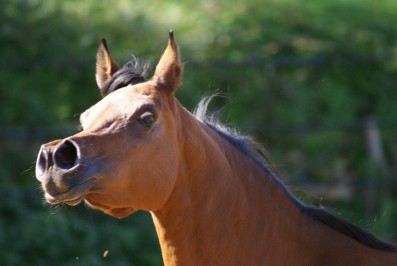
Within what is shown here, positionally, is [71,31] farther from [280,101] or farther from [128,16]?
[280,101]

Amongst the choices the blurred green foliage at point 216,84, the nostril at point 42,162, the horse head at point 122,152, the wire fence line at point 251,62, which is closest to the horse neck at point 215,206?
the horse head at point 122,152

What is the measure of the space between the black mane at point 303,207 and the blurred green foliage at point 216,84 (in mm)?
3753

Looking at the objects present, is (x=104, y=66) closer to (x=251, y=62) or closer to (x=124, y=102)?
(x=124, y=102)

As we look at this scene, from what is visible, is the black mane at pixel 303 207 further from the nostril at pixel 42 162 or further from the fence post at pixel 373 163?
the fence post at pixel 373 163

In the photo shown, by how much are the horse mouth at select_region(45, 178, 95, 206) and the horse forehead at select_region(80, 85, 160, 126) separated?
0.31m

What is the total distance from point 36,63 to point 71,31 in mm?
488

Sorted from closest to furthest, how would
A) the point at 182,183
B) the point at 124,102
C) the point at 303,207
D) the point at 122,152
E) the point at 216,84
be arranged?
the point at 122,152
the point at 124,102
the point at 182,183
the point at 303,207
the point at 216,84

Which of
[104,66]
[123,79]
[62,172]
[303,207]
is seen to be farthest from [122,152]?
[303,207]

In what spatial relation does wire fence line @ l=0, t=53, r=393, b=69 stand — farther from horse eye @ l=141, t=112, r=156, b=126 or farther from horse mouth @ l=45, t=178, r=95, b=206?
horse mouth @ l=45, t=178, r=95, b=206

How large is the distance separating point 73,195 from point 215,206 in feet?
2.30

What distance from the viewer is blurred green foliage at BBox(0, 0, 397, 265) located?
8.11 m

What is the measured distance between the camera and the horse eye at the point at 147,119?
3551 mm

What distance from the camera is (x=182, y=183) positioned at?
3695 millimetres

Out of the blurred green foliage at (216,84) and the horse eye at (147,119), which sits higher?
the horse eye at (147,119)
